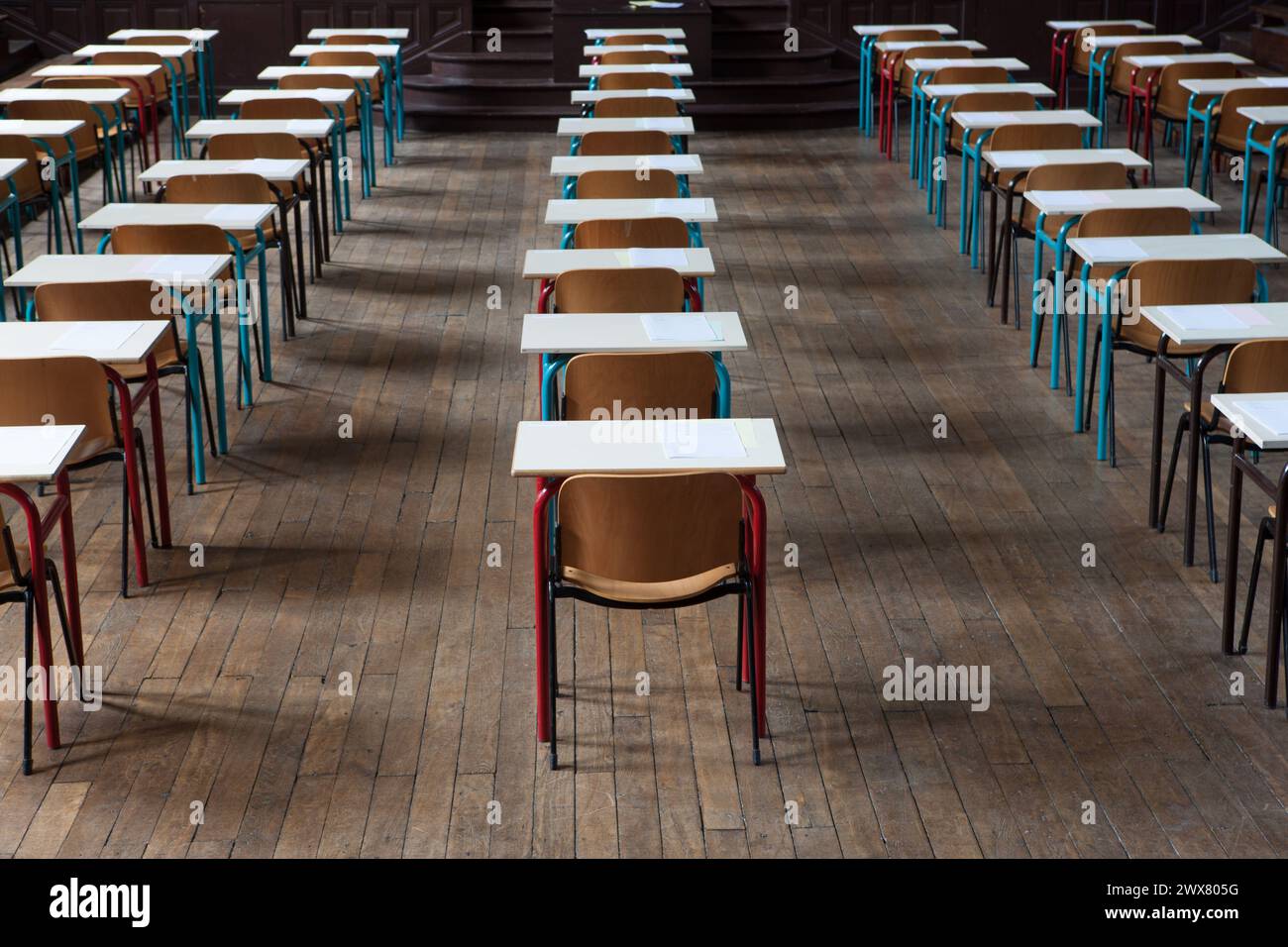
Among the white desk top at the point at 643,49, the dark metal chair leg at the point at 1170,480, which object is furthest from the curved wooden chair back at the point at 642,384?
the white desk top at the point at 643,49

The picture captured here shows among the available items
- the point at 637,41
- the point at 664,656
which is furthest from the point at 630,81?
the point at 664,656

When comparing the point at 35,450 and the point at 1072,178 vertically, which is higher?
the point at 1072,178

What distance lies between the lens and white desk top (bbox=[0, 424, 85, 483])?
11.0 ft

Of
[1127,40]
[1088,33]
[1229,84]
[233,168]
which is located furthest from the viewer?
[1088,33]

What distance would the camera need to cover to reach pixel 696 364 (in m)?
4.09

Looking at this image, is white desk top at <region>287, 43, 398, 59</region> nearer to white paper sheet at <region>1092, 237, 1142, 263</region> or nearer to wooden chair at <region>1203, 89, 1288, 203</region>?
wooden chair at <region>1203, 89, 1288, 203</region>

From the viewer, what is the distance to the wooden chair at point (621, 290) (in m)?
4.92

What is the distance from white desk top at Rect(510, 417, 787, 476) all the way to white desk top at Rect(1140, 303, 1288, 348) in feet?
4.60

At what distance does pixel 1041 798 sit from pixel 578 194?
3.74 meters

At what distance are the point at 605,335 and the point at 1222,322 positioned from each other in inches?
70.9

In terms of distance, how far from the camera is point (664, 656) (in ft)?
13.5

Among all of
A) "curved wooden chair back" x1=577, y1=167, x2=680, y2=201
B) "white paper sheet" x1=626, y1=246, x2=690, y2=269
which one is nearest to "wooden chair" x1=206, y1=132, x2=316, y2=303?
"curved wooden chair back" x1=577, y1=167, x2=680, y2=201

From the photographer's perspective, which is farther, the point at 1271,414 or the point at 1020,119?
the point at 1020,119

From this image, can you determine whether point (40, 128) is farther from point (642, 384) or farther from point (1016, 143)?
point (642, 384)
